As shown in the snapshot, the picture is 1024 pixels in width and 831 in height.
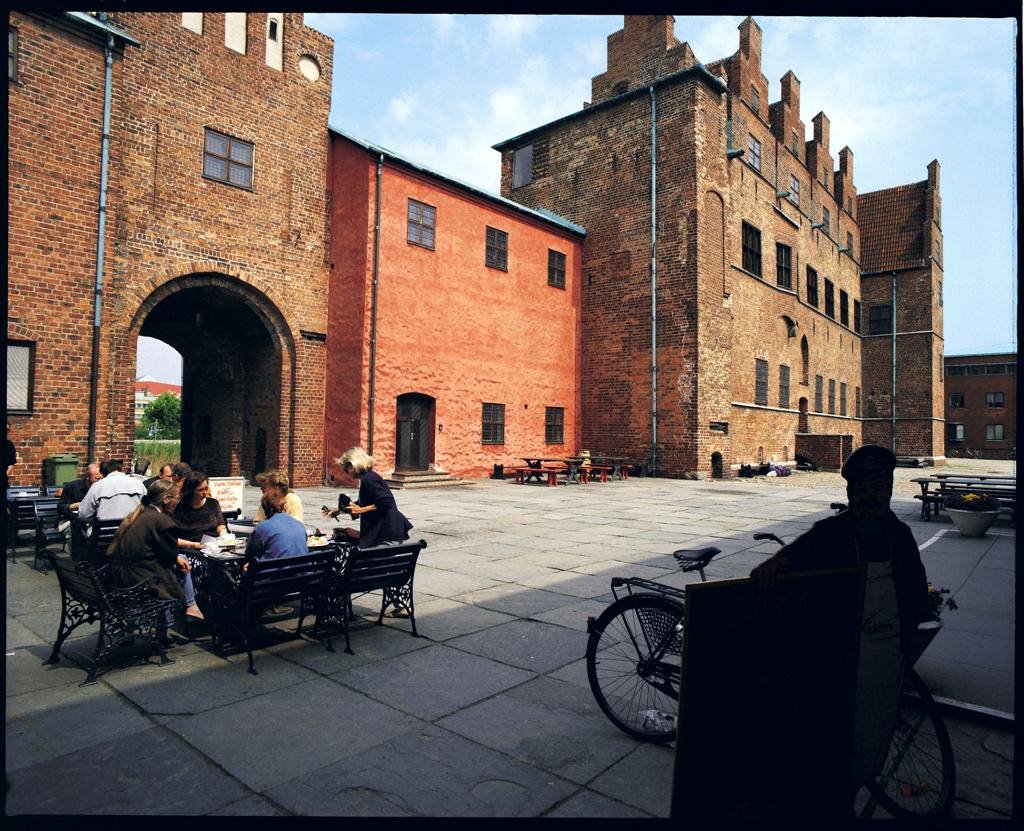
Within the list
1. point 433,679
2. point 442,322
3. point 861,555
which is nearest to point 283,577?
point 433,679

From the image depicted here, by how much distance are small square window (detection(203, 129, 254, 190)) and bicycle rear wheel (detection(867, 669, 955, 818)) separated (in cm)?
1670

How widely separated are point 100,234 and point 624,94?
17.1m

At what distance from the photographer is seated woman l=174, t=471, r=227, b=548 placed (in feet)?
19.4

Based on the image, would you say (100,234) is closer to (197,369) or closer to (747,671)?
(197,369)

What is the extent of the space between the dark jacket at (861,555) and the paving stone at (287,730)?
2.20 meters

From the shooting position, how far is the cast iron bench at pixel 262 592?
14.4 feet

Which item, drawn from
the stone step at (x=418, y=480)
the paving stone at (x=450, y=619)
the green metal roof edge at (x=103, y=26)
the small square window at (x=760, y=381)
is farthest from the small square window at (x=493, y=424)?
the paving stone at (x=450, y=619)

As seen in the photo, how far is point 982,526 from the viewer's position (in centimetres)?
976

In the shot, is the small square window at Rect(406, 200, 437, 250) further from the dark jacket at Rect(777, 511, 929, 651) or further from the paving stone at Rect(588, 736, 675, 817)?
the dark jacket at Rect(777, 511, 929, 651)

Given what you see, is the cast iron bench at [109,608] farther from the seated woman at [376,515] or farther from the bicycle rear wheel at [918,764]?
the bicycle rear wheel at [918,764]

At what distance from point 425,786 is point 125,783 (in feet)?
4.36

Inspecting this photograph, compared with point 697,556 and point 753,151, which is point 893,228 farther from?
point 697,556

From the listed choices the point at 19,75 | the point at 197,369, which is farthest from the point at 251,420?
the point at 19,75

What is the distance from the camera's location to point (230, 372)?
18438 mm
